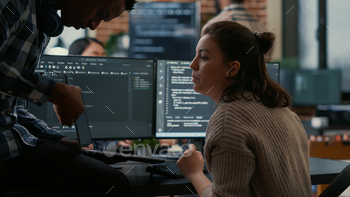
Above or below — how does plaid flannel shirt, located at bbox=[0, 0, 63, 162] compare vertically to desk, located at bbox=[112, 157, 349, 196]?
above

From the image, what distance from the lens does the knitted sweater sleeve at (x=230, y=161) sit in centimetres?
77

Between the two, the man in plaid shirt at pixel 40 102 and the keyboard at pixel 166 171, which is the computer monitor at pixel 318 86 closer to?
the keyboard at pixel 166 171

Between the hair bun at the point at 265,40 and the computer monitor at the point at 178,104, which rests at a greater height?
the hair bun at the point at 265,40

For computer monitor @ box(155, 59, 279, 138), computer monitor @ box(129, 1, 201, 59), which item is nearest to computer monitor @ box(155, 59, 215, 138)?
computer monitor @ box(155, 59, 279, 138)

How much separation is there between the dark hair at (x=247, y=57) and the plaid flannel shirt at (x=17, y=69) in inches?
19.9

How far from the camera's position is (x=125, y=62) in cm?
139

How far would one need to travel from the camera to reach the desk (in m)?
0.94

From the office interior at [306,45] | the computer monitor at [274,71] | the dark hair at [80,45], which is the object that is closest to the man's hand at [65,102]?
the computer monitor at [274,71]

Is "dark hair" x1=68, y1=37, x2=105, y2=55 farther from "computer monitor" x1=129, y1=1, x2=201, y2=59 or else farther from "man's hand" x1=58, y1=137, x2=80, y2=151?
"man's hand" x1=58, y1=137, x2=80, y2=151

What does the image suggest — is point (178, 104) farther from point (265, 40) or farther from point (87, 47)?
point (87, 47)

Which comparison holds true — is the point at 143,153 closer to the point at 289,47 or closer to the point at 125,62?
the point at 125,62

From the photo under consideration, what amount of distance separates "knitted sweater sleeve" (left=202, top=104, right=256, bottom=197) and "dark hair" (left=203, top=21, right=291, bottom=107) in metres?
0.15

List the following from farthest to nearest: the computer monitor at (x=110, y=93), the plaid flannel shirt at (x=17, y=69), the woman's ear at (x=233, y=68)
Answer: the computer monitor at (x=110, y=93) → the woman's ear at (x=233, y=68) → the plaid flannel shirt at (x=17, y=69)

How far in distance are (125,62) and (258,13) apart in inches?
119
